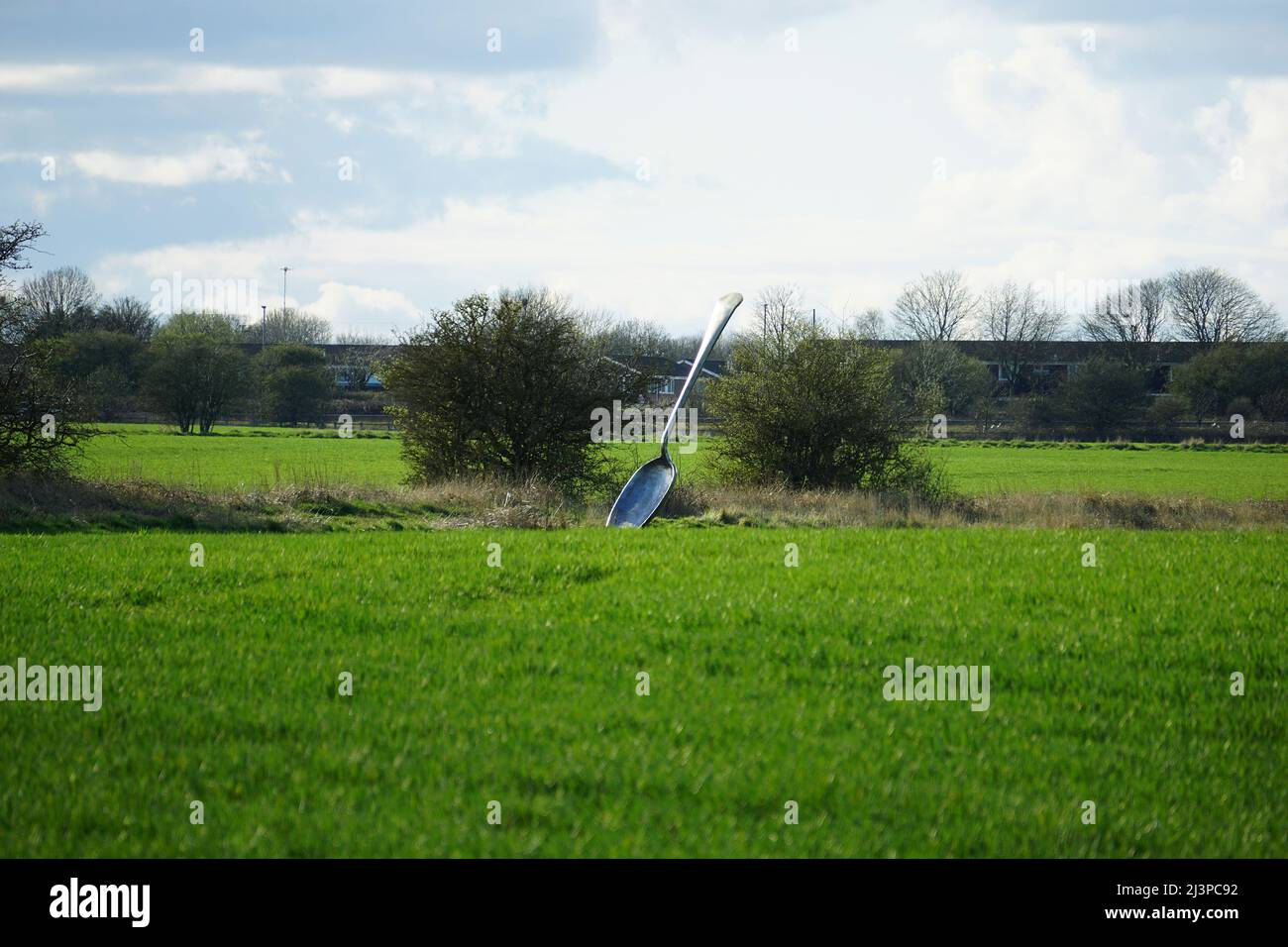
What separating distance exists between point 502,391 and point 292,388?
162ft

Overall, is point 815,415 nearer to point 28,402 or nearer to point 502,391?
point 502,391

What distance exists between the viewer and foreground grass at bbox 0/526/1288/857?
5418mm

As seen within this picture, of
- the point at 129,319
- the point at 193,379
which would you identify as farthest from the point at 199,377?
the point at 129,319

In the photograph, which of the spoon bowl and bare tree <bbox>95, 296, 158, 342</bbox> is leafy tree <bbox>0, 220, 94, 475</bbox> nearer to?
the spoon bowl

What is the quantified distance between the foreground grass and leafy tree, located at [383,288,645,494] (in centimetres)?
1384

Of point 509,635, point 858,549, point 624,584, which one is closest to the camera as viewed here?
point 509,635

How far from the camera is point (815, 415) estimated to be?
27.8 meters

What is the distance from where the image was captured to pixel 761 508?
78.8ft

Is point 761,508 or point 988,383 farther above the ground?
point 988,383

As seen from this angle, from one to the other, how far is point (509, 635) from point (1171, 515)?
23968 mm

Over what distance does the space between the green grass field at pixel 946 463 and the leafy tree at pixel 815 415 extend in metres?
1.80

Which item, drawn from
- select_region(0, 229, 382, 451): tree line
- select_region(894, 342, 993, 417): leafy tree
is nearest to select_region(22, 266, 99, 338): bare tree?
select_region(0, 229, 382, 451): tree line

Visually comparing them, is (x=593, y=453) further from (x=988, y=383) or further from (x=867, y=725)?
(x=988, y=383)
